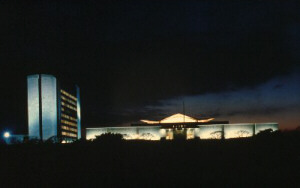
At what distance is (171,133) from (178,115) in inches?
222

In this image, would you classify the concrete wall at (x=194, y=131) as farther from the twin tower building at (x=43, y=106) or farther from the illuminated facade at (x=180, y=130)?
the twin tower building at (x=43, y=106)

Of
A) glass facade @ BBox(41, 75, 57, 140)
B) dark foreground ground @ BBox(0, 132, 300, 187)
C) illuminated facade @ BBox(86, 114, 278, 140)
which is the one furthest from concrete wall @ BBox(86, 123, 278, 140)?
dark foreground ground @ BBox(0, 132, 300, 187)

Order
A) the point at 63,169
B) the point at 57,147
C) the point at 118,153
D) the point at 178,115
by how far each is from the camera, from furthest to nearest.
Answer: the point at 178,115
the point at 57,147
the point at 118,153
the point at 63,169

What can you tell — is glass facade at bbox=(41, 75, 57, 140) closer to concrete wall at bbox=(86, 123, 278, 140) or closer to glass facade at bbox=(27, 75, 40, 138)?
glass facade at bbox=(27, 75, 40, 138)

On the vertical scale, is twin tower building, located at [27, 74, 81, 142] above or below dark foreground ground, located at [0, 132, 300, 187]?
above

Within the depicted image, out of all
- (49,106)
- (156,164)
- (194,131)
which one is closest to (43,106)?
(49,106)

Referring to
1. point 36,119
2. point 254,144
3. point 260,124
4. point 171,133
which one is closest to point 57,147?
point 254,144

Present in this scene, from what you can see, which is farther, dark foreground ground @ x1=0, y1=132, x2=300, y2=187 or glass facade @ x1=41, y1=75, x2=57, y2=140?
glass facade @ x1=41, y1=75, x2=57, y2=140

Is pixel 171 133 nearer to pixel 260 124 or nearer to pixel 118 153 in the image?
pixel 260 124

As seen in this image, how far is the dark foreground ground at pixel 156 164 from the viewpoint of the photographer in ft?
37.8

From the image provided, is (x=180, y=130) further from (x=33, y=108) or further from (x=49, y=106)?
(x=33, y=108)

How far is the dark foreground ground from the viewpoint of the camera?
11516mm

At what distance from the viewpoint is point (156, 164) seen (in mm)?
14258

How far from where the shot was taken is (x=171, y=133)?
4028 cm
